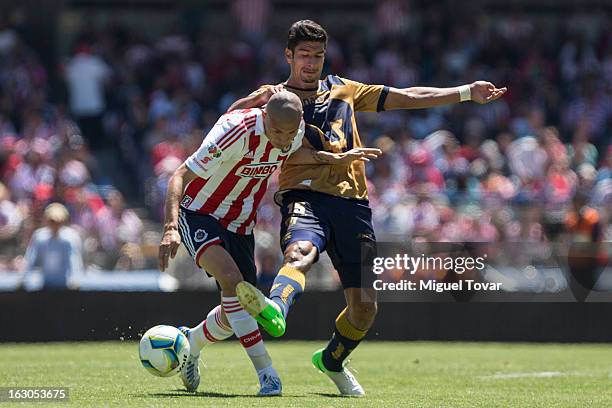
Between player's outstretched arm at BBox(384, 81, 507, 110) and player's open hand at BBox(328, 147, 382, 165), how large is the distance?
2.33ft

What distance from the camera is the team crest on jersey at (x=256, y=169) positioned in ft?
31.3

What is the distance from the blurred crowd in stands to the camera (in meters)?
18.5

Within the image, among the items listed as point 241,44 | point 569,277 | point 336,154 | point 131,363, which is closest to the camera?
point 336,154

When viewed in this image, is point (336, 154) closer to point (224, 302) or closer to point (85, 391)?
point (224, 302)

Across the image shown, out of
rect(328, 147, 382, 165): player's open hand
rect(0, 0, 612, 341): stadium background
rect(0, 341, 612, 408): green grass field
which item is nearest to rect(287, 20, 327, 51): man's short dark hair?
rect(328, 147, 382, 165): player's open hand

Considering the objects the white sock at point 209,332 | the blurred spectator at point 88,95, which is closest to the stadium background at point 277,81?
the blurred spectator at point 88,95

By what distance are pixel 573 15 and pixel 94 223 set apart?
1341cm

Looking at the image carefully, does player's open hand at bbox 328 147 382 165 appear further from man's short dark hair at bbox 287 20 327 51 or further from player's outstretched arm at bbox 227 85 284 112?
man's short dark hair at bbox 287 20 327 51

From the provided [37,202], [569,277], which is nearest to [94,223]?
[37,202]

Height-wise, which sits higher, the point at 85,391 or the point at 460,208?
the point at 85,391

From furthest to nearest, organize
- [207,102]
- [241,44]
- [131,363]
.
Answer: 1. [241,44]
2. [207,102]
3. [131,363]

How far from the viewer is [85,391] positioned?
31.4 feet

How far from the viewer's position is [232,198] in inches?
382

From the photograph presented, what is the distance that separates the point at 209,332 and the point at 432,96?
2.42 meters
